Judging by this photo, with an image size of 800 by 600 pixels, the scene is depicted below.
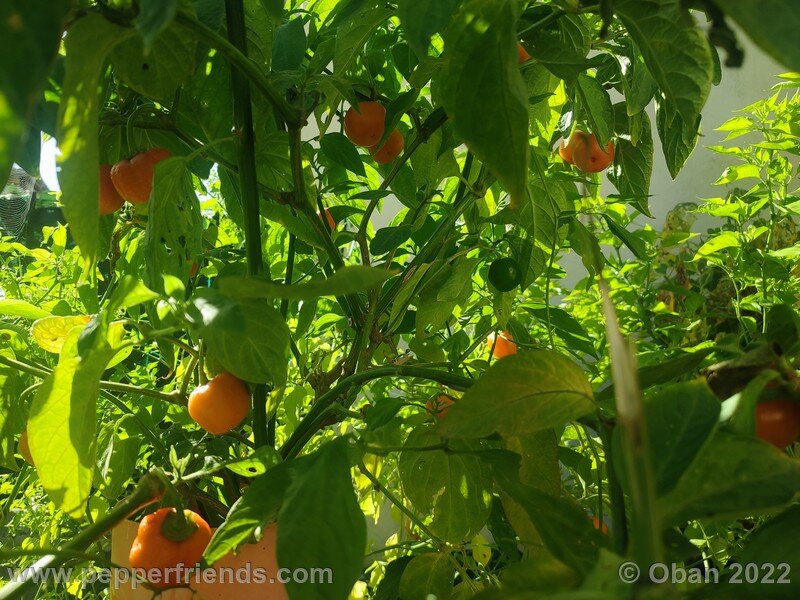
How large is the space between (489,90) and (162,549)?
26 cm

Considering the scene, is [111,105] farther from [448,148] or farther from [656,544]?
[656,544]

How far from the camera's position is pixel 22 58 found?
16 centimetres

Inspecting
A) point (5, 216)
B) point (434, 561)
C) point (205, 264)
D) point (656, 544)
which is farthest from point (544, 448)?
point (5, 216)

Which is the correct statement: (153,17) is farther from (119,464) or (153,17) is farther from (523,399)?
(119,464)

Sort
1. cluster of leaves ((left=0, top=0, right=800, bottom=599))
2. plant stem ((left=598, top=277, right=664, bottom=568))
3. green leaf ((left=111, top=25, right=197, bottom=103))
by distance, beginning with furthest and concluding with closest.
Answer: green leaf ((left=111, top=25, right=197, bottom=103)) → cluster of leaves ((left=0, top=0, right=800, bottom=599)) → plant stem ((left=598, top=277, right=664, bottom=568))

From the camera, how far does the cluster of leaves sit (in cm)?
21

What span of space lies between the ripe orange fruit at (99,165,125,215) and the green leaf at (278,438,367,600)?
0.25 metres

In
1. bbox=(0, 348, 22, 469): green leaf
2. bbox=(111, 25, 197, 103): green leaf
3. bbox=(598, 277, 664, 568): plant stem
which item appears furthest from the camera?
bbox=(0, 348, 22, 469): green leaf

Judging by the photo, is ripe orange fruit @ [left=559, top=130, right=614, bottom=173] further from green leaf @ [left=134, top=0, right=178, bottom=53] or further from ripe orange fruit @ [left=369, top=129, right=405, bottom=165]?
green leaf @ [left=134, top=0, right=178, bottom=53]

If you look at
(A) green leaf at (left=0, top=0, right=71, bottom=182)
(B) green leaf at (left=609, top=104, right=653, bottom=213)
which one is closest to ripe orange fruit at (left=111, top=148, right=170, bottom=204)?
(A) green leaf at (left=0, top=0, right=71, bottom=182)

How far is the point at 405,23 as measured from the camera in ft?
0.79

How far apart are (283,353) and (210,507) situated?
0.17 m

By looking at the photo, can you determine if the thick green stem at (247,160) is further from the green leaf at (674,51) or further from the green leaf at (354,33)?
the green leaf at (674,51)

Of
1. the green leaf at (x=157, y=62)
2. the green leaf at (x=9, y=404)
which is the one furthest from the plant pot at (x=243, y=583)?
the green leaf at (x=157, y=62)
